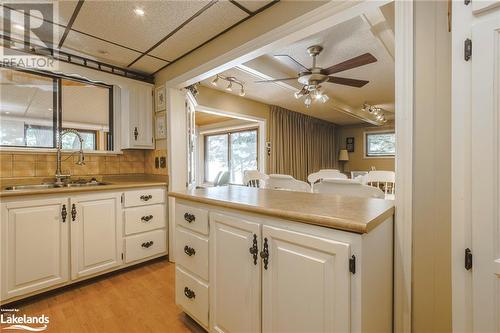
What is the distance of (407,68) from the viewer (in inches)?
44.4

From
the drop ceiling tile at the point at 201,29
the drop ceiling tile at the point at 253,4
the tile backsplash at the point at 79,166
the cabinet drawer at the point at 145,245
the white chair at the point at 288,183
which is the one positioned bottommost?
the cabinet drawer at the point at 145,245

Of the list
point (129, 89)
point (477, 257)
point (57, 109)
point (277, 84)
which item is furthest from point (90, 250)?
point (277, 84)

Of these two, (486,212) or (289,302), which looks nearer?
(486,212)

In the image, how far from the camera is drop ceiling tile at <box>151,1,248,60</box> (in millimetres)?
1740

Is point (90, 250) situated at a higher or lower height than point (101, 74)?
lower

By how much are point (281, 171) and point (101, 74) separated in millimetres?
3548

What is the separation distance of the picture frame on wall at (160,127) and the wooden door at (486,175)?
8.69ft

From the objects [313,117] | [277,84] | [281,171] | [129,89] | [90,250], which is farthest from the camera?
[313,117]

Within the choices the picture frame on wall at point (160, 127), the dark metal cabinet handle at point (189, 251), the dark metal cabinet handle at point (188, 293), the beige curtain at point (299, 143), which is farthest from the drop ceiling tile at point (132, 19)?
the beige curtain at point (299, 143)

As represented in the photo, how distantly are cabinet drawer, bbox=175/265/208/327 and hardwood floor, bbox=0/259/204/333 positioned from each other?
0.17m

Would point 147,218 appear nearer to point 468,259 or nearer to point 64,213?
point 64,213

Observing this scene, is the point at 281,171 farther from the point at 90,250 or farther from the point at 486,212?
the point at 486,212

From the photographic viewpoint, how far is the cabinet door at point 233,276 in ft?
3.75

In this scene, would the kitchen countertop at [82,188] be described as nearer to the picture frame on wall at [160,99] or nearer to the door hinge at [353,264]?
the picture frame on wall at [160,99]
